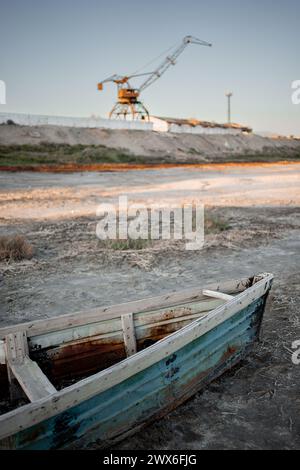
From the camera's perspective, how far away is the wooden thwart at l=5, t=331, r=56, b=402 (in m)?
3.08

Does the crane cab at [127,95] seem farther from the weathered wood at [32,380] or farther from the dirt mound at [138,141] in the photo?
the weathered wood at [32,380]

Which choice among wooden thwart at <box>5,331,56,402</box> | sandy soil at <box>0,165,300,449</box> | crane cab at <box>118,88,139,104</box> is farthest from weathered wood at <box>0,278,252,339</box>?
crane cab at <box>118,88,139,104</box>

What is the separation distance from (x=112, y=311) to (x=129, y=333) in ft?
0.97

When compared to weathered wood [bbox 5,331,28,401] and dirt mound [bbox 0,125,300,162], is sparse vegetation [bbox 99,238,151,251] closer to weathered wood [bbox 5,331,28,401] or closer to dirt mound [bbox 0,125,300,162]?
weathered wood [bbox 5,331,28,401]

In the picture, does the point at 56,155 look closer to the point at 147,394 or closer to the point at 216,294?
the point at 216,294

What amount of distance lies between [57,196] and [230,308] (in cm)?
1426

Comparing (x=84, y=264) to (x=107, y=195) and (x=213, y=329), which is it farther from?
(x=107, y=195)

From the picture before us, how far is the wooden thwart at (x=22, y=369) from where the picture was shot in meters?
3.08

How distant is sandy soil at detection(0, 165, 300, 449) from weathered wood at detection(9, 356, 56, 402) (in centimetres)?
78

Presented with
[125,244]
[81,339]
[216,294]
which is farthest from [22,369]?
[125,244]

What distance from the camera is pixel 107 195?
17.5 m

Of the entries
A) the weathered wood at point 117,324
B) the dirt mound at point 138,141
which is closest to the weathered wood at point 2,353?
the weathered wood at point 117,324

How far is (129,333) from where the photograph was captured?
4.04 m
